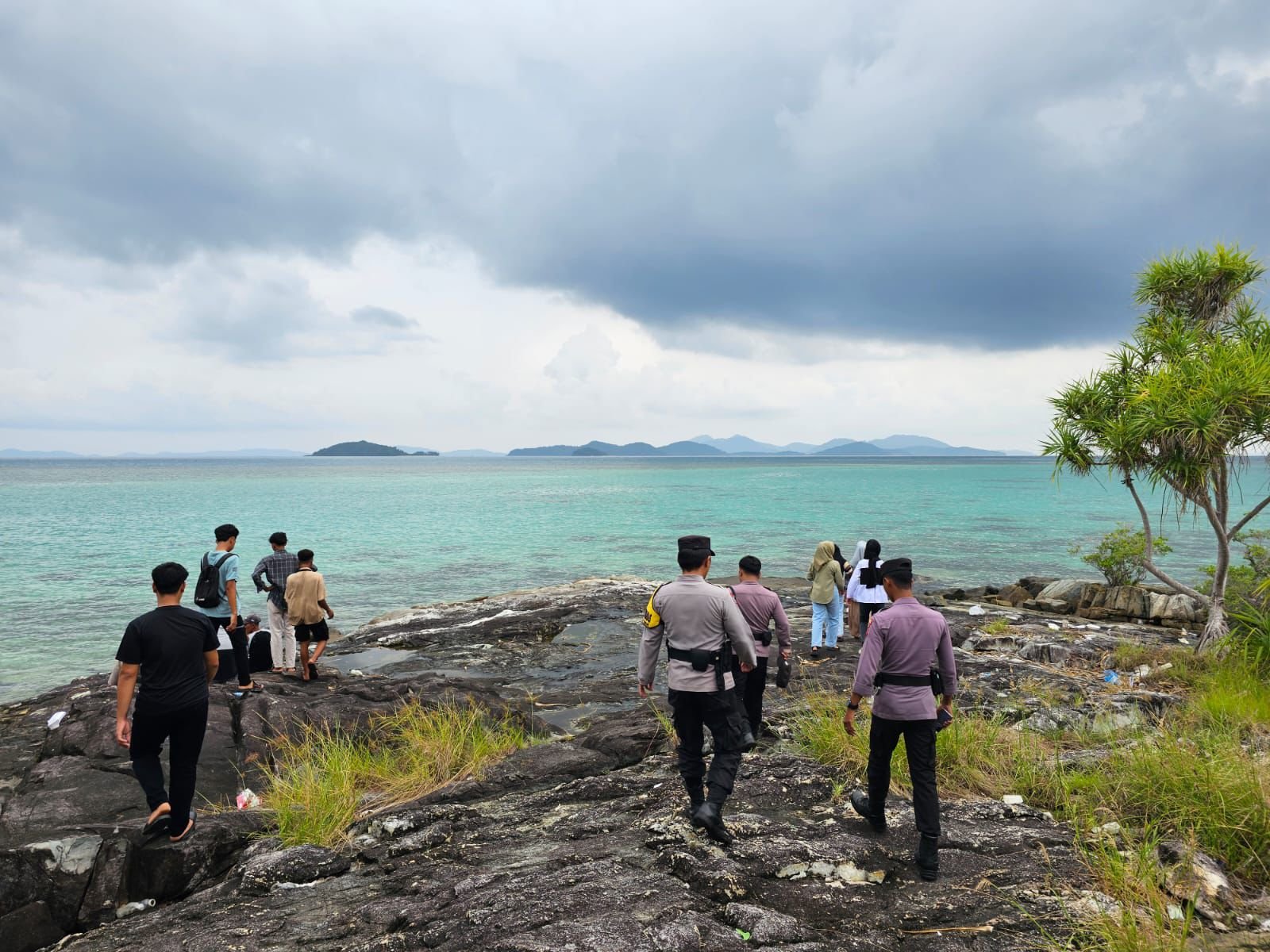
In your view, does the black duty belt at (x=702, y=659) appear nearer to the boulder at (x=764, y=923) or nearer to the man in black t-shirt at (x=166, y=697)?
the boulder at (x=764, y=923)

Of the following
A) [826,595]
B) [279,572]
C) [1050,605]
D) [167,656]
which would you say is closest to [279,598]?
[279,572]

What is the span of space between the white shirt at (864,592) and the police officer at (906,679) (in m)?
8.03

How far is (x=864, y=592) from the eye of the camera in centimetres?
1396

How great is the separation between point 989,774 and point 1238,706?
4.31m

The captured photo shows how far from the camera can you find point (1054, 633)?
16.6 m

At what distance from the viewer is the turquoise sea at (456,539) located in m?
26.1

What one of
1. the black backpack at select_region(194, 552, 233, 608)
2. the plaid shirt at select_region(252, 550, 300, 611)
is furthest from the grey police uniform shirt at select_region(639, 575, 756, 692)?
the plaid shirt at select_region(252, 550, 300, 611)

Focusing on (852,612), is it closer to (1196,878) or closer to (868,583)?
(868,583)

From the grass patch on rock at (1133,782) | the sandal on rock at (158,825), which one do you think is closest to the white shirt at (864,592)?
the grass patch on rock at (1133,782)

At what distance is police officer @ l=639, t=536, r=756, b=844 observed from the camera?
238 inches

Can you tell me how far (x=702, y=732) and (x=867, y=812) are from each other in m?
1.49

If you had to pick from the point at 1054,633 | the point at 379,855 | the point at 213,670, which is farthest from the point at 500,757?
the point at 1054,633

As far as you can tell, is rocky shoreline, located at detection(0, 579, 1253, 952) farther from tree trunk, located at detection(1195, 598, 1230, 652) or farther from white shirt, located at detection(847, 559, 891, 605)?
tree trunk, located at detection(1195, 598, 1230, 652)

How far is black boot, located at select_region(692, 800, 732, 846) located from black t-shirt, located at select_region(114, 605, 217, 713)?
15.2 ft
